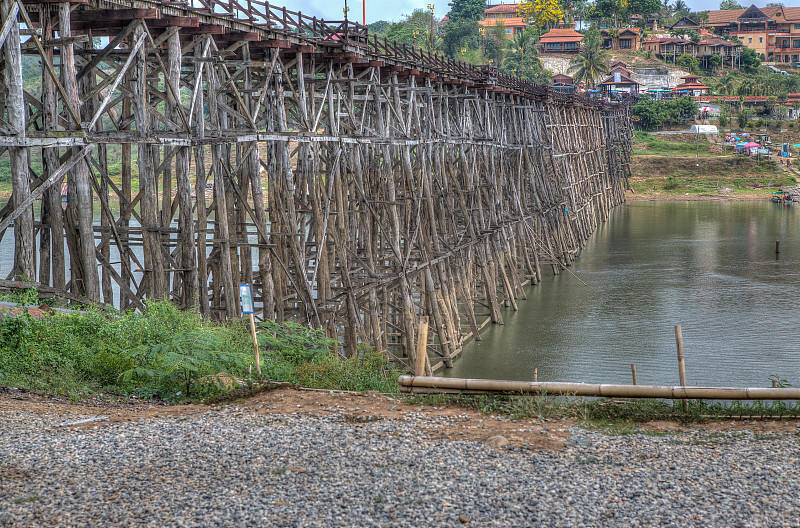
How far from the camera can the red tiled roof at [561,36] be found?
98312mm

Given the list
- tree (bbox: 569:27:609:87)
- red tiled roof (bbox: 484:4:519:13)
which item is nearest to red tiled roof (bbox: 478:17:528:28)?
red tiled roof (bbox: 484:4:519:13)

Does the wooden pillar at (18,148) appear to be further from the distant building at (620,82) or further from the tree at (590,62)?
the distant building at (620,82)

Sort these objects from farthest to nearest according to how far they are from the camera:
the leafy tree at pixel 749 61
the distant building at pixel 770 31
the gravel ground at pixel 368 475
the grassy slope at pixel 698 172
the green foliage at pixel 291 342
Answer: the distant building at pixel 770 31
the leafy tree at pixel 749 61
the grassy slope at pixel 698 172
the green foliage at pixel 291 342
the gravel ground at pixel 368 475

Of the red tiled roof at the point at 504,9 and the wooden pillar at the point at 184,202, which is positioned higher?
the red tiled roof at the point at 504,9

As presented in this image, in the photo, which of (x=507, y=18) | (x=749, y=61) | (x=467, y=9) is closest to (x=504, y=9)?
(x=507, y=18)

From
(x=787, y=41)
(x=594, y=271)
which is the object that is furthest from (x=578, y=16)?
(x=594, y=271)

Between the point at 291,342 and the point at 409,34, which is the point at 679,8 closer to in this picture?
the point at 409,34

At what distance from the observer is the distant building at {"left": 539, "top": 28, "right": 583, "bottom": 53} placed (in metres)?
98.4

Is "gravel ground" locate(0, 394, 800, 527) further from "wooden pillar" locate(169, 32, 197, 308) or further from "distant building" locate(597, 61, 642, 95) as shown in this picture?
"distant building" locate(597, 61, 642, 95)

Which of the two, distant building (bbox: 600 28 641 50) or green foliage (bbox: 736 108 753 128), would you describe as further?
distant building (bbox: 600 28 641 50)

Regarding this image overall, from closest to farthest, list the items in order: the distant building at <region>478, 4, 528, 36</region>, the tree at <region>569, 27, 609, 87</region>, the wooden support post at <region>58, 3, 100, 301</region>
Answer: the wooden support post at <region>58, 3, 100, 301</region>, the tree at <region>569, 27, 609, 87</region>, the distant building at <region>478, 4, 528, 36</region>

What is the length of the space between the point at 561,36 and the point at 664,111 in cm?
2565

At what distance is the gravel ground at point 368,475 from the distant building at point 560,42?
316 feet

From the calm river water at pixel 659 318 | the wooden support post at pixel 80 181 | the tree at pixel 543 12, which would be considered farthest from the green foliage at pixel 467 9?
the wooden support post at pixel 80 181
